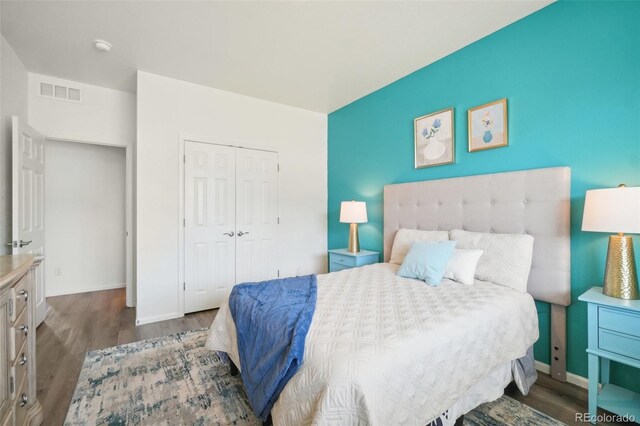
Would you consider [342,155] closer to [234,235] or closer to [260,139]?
[260,139]

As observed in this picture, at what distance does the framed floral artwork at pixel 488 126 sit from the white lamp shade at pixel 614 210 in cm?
88

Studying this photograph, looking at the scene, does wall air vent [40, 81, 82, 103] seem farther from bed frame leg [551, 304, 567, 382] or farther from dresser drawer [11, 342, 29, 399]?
bed frame leg [551, 304, 567, 382]

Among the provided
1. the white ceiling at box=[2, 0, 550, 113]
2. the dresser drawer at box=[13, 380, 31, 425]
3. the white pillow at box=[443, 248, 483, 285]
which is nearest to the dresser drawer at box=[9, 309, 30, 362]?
the dresser drawer at box=[13, 380, 31, 425]

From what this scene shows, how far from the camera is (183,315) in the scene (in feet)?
10.9

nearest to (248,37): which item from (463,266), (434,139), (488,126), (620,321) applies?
(434,139)

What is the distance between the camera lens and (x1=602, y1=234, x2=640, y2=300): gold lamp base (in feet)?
5.34

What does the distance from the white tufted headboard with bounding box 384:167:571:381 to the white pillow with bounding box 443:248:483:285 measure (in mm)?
353

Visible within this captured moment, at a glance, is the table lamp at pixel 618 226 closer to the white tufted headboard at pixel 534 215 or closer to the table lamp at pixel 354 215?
the white tufted headboard at pixel 534 215

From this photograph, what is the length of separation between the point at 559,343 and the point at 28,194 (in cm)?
470

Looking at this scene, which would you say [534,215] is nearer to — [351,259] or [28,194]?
[351,259]

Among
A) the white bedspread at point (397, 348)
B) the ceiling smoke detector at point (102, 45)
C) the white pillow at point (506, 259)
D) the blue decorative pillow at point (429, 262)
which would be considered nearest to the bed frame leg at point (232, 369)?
the white bedspread at point (397, 348)

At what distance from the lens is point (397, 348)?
119 cm

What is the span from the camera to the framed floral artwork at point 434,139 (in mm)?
2759

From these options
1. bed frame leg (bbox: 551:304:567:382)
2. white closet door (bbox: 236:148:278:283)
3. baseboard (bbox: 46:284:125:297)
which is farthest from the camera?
baseboard (bbox: 46:284:125:297)
